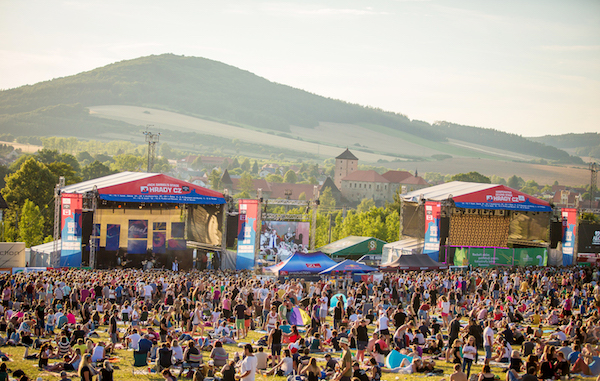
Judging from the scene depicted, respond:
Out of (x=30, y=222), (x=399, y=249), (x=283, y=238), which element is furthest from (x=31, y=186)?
(x=399, y=249)

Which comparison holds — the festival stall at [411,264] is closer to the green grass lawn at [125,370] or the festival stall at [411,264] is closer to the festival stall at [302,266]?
the festival stall at [302,266]

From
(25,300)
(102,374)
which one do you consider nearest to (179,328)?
(25,300)

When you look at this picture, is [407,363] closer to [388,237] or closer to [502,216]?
[502,216]

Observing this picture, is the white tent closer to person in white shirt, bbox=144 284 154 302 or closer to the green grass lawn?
person in white shirt, bbox=144 284 154 302

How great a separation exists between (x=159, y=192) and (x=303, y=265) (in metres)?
9.59

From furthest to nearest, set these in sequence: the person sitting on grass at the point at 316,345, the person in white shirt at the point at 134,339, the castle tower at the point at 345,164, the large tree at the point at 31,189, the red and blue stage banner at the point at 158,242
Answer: the castle tower at the point at 345,164, the large tree at the point at 31,189, the red and blue stage banner at the point at 158,242, the person sitting on grass at the point at 316,345, the person in white shirt at the point at 134,339

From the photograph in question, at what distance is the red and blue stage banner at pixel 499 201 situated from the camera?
32.4m

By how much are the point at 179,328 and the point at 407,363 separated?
22.7 ft

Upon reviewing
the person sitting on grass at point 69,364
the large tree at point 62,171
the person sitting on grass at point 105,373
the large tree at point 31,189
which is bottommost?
the person sitting on grass at point 69,364

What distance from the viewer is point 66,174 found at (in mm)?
54375

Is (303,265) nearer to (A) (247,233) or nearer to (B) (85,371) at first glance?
(A) (247,233)

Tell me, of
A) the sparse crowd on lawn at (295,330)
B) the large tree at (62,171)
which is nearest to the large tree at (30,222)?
the large tree at (62,171)

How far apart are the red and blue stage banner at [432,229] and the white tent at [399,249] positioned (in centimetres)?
90

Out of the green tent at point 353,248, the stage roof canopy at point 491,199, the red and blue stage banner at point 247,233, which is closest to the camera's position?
the red and blue stage banner at point 247,233
